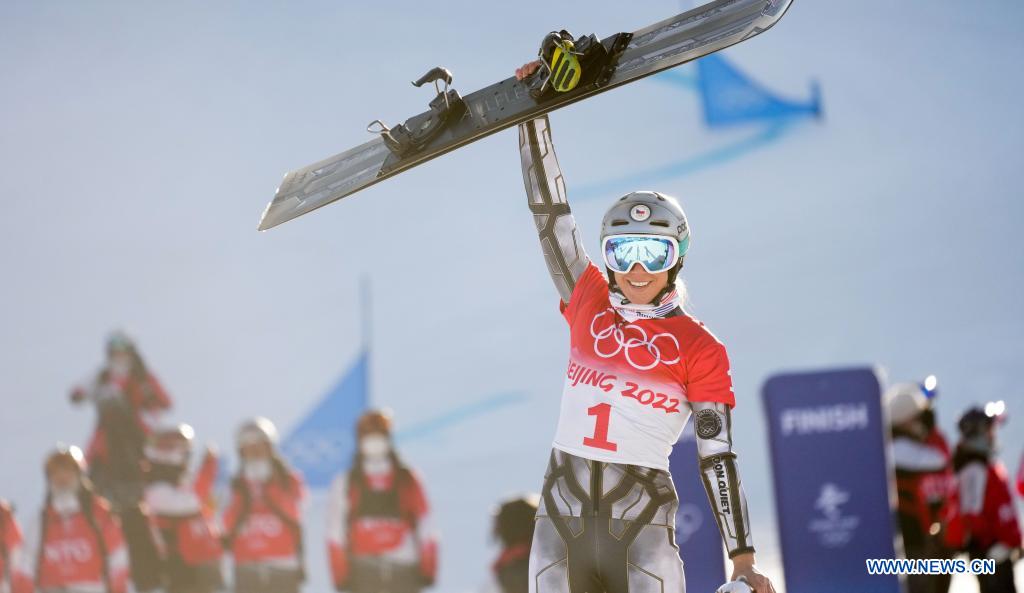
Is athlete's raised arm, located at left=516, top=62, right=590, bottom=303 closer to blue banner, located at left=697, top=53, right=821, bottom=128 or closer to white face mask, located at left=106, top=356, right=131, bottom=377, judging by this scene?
white face mask, located at left=106, top=356, right=131, bottom=377

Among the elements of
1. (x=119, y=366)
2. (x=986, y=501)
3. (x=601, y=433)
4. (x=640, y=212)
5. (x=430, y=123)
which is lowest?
(x=986, y=501)

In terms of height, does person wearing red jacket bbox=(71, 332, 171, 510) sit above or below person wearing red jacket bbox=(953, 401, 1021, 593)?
above

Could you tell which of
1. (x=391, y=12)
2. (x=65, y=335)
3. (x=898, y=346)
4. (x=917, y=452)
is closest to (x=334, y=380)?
(x=65, y=335)

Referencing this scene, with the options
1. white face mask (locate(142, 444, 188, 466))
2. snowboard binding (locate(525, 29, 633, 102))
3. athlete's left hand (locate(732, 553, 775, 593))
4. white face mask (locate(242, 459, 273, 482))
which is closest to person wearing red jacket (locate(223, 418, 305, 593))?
white face mask (locate(242, 459, 273, 482))

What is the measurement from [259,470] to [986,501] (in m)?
4.21

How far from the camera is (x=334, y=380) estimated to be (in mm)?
13836

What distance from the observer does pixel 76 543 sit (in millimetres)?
7090

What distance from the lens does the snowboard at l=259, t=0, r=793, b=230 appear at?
3.38 metres

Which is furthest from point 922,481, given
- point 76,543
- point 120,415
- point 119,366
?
point 119,366

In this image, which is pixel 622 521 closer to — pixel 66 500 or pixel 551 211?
pixel 551 211

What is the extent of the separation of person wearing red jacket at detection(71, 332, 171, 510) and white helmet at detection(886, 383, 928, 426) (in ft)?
18.6

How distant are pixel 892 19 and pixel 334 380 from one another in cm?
1052

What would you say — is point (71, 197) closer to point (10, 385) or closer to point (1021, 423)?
point (10, 385)

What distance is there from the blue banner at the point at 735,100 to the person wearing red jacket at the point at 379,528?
10.9 metres
